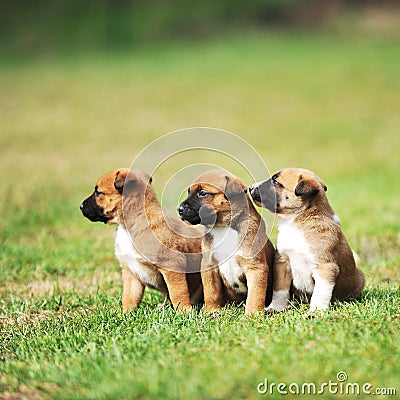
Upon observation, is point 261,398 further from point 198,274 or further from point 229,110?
point 229,110

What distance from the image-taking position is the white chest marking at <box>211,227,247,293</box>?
574cm

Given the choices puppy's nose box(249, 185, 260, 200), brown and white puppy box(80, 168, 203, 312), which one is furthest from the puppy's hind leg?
puppy's nose box(249, 185, 260, 200)

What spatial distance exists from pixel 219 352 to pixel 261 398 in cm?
60

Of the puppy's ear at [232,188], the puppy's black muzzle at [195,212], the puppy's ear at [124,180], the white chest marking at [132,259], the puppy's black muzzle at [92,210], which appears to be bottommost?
the white chest marking at [132,259]

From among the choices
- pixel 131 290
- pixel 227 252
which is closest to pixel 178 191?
pixel 131 290

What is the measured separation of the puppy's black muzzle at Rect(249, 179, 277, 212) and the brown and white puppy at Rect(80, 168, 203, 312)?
2.18ft

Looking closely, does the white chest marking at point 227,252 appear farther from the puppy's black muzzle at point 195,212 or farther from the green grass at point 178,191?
the green grass at point 178,191

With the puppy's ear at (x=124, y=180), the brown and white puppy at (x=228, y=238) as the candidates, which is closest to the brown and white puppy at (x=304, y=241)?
the brown and white puppy at (x=228, y=238)

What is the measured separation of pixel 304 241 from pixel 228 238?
1.99ft

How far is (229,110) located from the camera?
22.4 meters

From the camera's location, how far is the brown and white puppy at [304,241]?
5672 mm

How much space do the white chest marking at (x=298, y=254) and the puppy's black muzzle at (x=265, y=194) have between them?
0.69 feet

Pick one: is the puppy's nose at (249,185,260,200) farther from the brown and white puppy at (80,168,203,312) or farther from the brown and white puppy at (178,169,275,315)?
the brown and white puppy at (80,168,203,312)

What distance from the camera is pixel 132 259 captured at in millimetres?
5988
